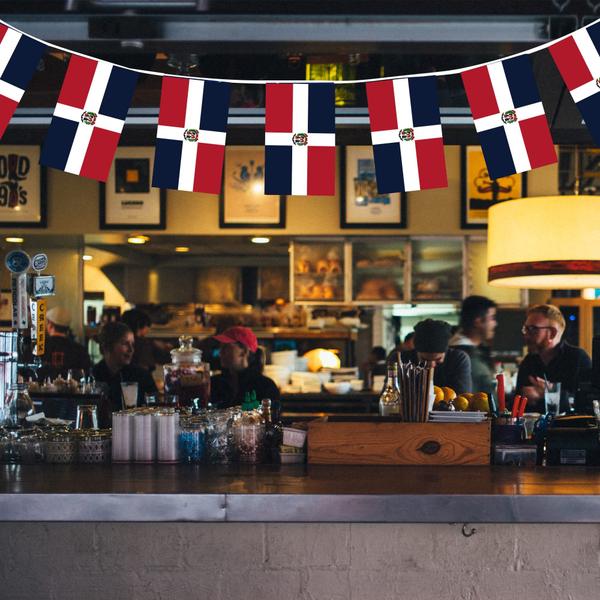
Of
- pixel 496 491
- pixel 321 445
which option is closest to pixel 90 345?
pixel 321 445

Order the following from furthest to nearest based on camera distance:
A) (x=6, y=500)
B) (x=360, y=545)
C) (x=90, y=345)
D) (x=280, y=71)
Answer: (x=90, y=345) → (x=280, y=71) → (x=360, y=545) → (x=6, y=500)

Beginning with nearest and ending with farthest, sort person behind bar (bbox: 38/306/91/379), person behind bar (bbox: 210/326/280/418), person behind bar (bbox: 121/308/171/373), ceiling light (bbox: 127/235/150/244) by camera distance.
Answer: person behind bar (bbox: 210/326/280/418)
person behind bar (bbox: 38/306/91/379)
person behind bar (bbox: 121/308/171/373)
ceiling light (bbox: 127/235/150/244)

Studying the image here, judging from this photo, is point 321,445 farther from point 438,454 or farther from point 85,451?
point 85,451

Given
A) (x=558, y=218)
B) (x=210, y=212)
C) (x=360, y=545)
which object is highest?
(x=210, y=212)

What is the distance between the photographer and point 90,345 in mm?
8297

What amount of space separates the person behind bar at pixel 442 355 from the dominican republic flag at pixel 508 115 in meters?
2.10

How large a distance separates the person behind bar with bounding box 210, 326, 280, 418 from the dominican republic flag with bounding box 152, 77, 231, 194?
6.92 feet

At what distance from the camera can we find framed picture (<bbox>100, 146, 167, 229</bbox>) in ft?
24.4

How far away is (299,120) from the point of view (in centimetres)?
294

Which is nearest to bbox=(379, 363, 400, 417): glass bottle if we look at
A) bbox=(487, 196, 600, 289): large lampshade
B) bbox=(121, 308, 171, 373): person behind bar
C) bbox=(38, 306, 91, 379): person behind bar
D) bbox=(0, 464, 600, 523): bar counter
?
bbox=(487, 196, 600, 289): large lampshade

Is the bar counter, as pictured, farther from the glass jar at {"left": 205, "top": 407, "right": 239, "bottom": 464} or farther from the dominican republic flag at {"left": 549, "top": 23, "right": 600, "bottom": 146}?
the dominican republic flag at {"left": 549, "top": 23, "right": 600, "bottom": 146}

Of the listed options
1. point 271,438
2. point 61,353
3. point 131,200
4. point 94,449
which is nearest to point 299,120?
point 271,438

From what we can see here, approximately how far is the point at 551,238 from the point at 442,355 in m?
1.24

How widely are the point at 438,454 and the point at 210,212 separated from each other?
5.12m
